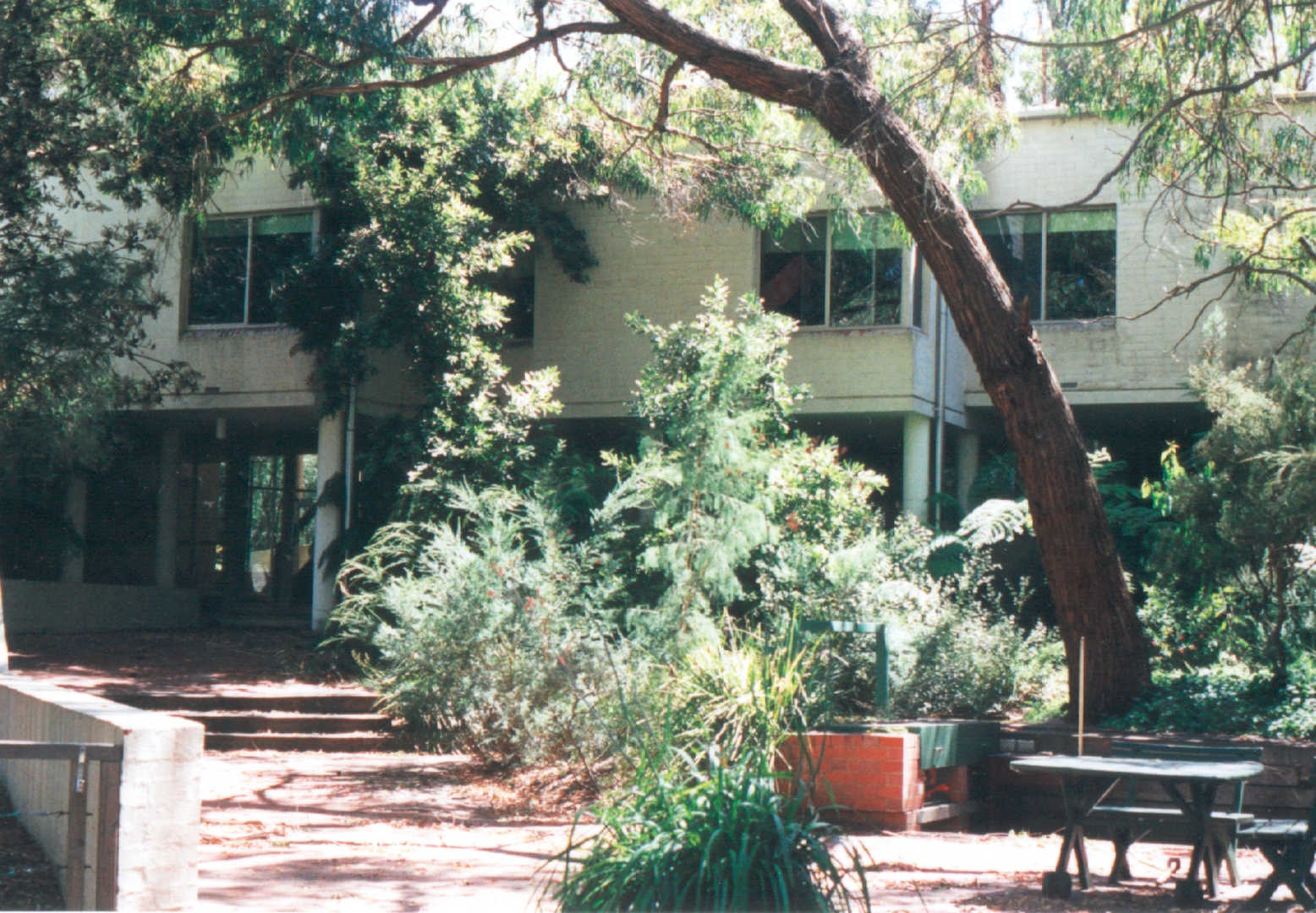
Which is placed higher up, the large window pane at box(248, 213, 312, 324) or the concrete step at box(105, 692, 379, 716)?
the large window pane at box(248, 213, 312, 324)

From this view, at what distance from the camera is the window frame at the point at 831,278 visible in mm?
17031

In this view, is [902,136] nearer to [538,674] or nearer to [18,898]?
[538,674]

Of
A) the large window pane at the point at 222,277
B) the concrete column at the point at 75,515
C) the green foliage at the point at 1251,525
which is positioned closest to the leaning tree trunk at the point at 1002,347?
the green foliage at the point at 1251,525

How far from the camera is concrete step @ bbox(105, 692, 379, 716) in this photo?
13.7 meters

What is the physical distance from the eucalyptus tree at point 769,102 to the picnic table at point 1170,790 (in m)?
3.46

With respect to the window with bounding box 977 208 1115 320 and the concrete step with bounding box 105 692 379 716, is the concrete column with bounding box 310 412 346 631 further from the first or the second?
the window with bounding box 977 208 1115 320

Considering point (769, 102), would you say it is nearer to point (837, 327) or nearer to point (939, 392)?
point (837, 327)

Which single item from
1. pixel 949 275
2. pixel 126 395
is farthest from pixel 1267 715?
pixel 126 395

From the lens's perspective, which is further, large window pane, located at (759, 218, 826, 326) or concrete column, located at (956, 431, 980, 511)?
concrete column, located at (956, 431, 980, 511)

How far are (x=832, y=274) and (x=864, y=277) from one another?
0.42 m

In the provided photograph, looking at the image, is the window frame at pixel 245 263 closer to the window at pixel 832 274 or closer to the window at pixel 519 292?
the window at pixel 519 292

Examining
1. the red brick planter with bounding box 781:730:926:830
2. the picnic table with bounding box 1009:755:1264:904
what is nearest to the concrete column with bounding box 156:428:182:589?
the red brick planter with bounding box 781:730:926:830

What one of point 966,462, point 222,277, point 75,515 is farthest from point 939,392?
point 75,515

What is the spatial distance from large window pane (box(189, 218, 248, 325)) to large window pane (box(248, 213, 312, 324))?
181 mm
